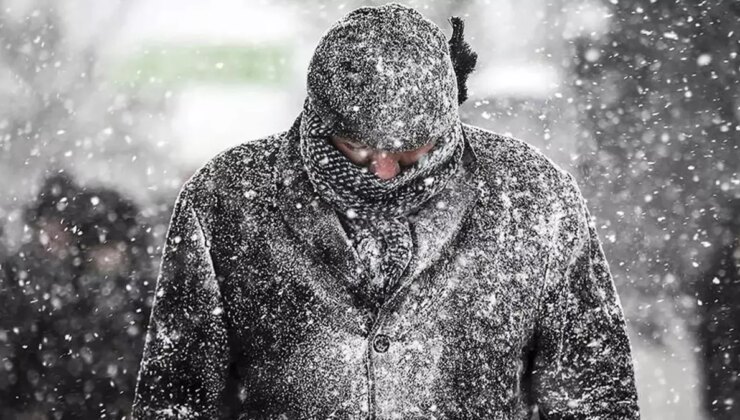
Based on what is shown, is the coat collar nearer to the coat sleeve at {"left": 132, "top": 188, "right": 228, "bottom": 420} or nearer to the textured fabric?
the textured fabric

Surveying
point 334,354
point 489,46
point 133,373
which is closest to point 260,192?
point 334,354

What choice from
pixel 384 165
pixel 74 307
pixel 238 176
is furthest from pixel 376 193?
pixel 74 307

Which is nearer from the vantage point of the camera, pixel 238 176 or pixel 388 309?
pixel 388 309

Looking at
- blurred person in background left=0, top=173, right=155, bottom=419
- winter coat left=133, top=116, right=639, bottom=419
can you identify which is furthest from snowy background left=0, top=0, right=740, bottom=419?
winter coat left=133, top=116, right=639, bottom=419

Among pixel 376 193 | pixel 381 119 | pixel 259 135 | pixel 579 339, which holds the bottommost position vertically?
pixel 259 135

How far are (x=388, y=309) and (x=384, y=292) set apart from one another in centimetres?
4

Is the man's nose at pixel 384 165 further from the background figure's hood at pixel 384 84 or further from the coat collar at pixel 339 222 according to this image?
the coat collar at pixel 339 222

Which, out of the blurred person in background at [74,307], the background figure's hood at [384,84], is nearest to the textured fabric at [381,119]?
the background figure's hood at [384,84]

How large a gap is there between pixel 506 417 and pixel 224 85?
4632 millimetres

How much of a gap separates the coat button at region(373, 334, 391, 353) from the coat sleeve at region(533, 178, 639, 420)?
0.36 meters

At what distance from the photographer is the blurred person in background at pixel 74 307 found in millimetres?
6023

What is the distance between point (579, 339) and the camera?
2.07 m

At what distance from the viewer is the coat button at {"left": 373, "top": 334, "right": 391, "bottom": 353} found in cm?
196

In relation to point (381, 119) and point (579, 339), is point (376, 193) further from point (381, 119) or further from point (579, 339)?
point (579, 339)
